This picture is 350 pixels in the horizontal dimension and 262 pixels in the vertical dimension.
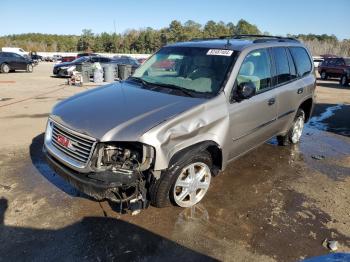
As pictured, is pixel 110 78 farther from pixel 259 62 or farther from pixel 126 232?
pixel 126 232

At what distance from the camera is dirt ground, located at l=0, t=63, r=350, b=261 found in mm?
3410

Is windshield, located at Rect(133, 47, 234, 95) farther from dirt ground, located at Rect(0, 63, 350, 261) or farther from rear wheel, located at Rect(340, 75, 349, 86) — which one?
rear wheel, located at Rect(340, 75, 349, 86)

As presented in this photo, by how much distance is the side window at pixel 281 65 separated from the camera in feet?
17.8

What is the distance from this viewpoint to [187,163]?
3811 mm

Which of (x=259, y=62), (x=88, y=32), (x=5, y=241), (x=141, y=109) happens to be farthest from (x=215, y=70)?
(x=88, y=32)

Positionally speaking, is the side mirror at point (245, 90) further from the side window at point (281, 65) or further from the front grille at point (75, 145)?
the front grille at point (75, 145)

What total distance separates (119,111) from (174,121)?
651 millimetres

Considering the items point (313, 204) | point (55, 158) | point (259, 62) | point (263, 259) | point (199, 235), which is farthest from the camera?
point (259, 62)

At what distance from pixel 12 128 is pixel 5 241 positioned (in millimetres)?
4871

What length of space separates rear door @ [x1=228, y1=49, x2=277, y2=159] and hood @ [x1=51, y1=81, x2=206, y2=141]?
67 centimetres

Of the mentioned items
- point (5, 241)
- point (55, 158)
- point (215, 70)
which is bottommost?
point (5, 241)

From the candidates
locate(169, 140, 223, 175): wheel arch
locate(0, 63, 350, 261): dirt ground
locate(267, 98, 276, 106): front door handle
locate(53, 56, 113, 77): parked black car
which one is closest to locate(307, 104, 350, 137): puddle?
locate(0, 63, 350, 261): dirt ground

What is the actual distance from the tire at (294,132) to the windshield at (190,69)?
252 cm

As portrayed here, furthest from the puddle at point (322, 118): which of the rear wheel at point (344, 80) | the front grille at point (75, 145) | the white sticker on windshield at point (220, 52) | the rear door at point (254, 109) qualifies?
the rear wheel at point (344, 80)
